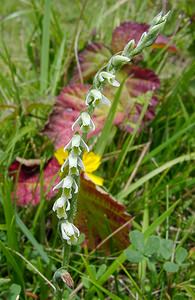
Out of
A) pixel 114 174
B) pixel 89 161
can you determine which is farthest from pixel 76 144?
pixel 114 174

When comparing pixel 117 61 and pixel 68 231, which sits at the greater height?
pixel 117 61

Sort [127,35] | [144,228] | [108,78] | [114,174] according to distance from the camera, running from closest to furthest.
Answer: [108,78], [144,228], [114,174], [127,35]

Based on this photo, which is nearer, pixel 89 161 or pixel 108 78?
pixel 108 78

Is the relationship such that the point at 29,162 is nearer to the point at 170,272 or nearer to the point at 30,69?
the point at 170,272

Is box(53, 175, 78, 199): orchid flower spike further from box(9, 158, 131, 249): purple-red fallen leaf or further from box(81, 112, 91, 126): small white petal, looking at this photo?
box(9, 158, 131, 249): purple-red fallen leaf

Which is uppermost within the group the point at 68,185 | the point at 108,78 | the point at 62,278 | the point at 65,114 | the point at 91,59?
the point at 91,59

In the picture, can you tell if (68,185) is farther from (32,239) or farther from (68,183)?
(32,239)
